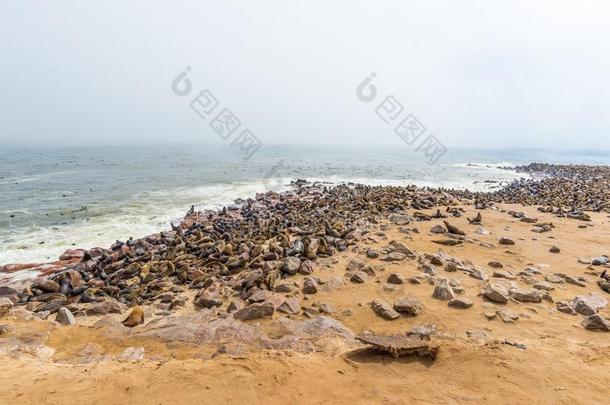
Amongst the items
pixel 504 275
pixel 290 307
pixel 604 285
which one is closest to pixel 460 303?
pixel 504 275

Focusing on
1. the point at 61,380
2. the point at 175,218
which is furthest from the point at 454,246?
the point at 175,218

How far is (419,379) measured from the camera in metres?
4.36

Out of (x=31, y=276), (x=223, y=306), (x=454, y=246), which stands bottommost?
(x=31, y=276)

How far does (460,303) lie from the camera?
20.4 feet

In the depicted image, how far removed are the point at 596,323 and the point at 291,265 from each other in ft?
18.5

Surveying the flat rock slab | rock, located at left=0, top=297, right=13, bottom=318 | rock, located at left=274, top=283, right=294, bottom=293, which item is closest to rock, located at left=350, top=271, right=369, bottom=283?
rock, located at left=274, top=283, right=294, bottom=293

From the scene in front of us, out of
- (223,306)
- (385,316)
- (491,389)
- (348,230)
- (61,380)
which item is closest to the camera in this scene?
(491,389)

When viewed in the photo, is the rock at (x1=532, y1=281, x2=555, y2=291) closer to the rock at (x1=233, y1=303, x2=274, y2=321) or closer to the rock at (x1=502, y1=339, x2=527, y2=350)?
the rock at (x1=502, y1=339, x2=527, y2=350)

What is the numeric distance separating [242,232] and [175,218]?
658cm

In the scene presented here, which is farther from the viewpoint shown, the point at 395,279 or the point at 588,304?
the point at 395,279

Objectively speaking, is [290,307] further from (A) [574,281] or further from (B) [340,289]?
(A) [574,281]

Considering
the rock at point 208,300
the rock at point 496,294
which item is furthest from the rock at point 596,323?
the rock at point 208,300

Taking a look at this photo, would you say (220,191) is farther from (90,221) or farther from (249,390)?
(249,390)

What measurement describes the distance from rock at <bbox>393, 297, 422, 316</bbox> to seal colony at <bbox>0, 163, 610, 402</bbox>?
0.07ft
